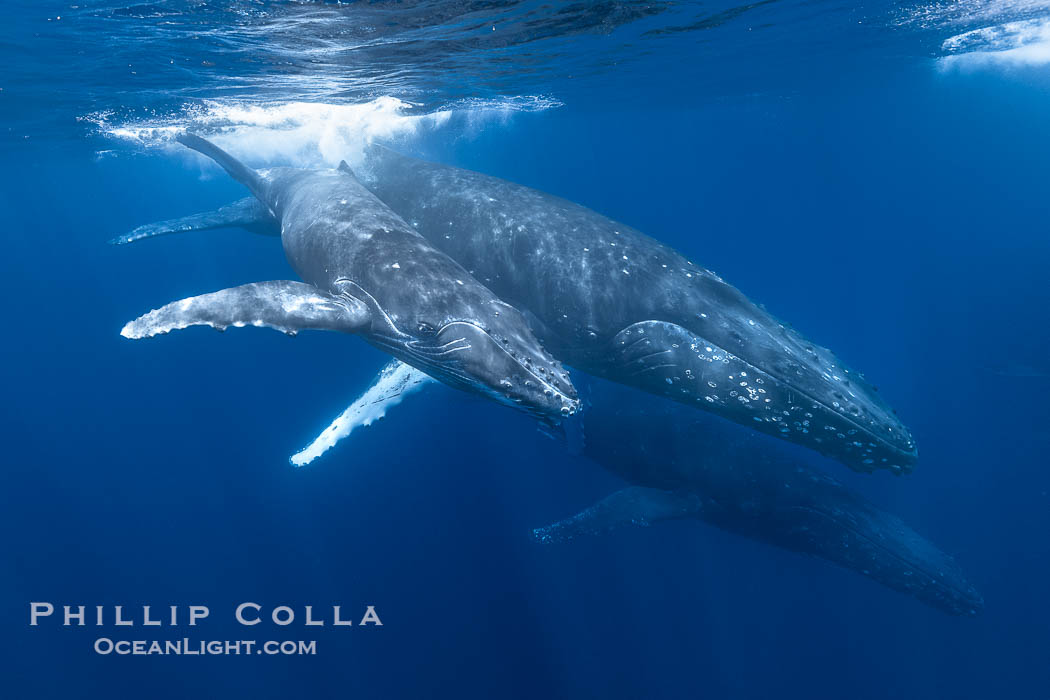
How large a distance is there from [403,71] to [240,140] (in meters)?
16.3

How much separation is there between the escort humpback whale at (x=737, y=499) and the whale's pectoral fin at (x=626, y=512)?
19mm

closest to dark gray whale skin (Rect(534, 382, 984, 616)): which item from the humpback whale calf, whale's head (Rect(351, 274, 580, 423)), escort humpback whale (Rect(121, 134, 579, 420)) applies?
the humpback whale calf

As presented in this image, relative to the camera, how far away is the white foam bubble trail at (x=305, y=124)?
22.4 meters

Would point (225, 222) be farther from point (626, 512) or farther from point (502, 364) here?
point (626, 512)

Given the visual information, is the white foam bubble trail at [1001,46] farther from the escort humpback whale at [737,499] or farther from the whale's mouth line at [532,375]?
the whale's mouth line at [532,375]

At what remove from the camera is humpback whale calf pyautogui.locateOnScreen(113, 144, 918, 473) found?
279 inches

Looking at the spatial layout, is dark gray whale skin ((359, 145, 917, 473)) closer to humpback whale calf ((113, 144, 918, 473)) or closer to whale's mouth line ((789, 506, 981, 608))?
humpback whale calf ((113, 144, 918, 473))

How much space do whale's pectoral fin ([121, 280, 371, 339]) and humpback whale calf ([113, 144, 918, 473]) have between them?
3.15m

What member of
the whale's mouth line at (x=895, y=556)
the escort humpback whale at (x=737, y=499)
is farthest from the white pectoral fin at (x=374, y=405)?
the whale's mouth line at (x=895, y=556)

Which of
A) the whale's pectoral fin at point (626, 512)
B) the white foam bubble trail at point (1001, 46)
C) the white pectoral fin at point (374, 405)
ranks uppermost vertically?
the white foam bubble trail at point (1001, 46)

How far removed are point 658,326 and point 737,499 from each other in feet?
14.6

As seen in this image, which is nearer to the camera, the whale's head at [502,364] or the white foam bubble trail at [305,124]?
the whale's head at [502,364]

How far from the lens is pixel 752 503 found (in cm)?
1016

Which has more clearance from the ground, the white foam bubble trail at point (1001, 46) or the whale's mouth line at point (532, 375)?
the white foam bubble trail at point (1001, 46)
